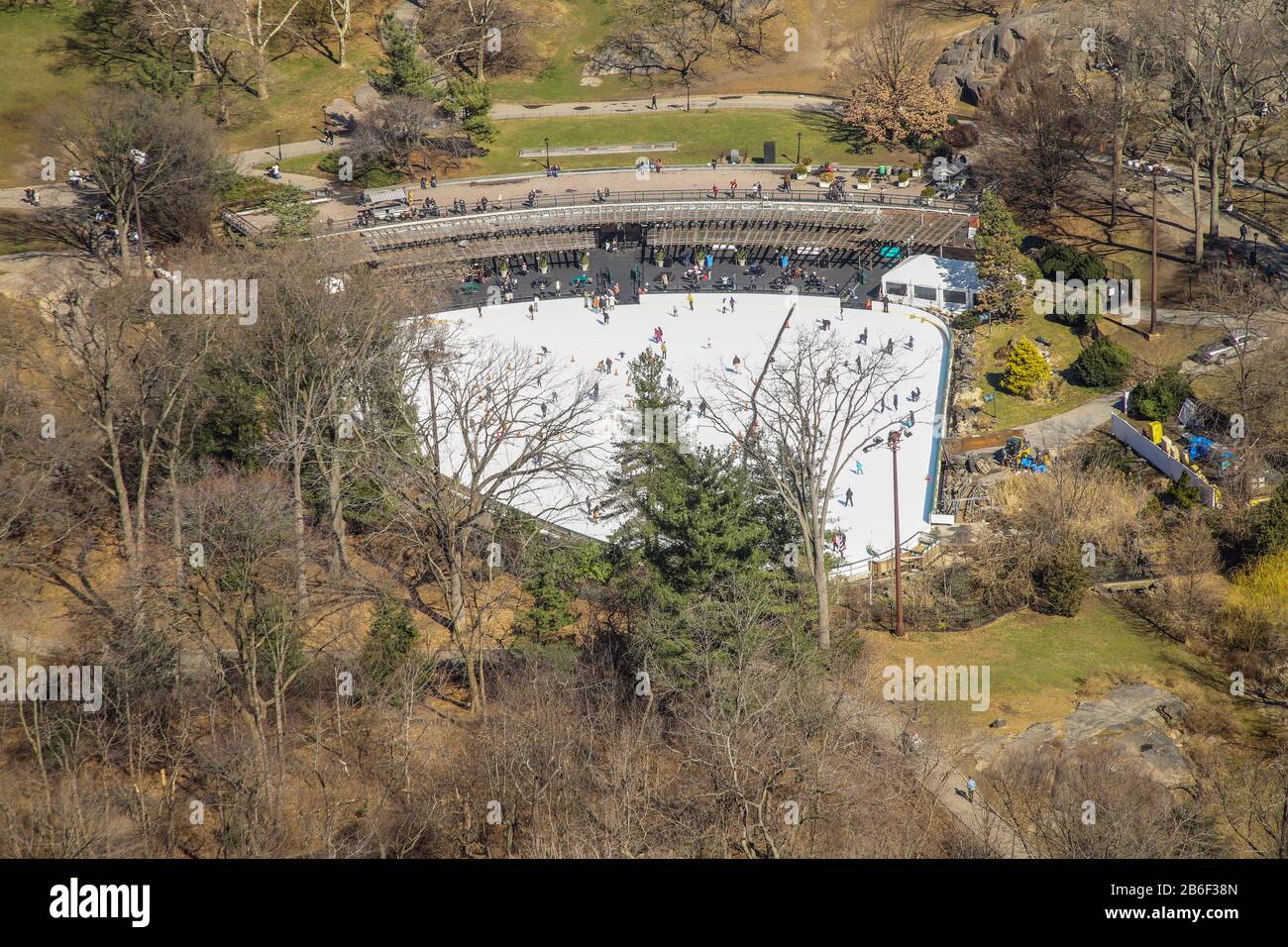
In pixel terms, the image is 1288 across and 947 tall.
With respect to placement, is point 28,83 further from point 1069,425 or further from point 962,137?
point 1069,425

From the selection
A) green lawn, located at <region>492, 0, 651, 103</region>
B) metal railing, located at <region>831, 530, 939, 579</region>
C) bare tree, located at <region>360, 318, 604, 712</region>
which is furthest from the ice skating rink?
green lawn, located at <region>492, 0, 651, 103</region>

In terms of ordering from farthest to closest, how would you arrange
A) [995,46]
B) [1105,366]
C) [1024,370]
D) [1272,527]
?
[995,46] < [1024,370] < [1105,366] < [1272,527]

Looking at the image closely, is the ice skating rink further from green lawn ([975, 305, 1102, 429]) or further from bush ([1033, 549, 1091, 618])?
bush ([1033, 549, 1091, 618])

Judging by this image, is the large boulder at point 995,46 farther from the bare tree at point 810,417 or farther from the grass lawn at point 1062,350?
the bare tree at point 810,417

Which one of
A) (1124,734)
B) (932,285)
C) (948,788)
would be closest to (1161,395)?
(932,285)
